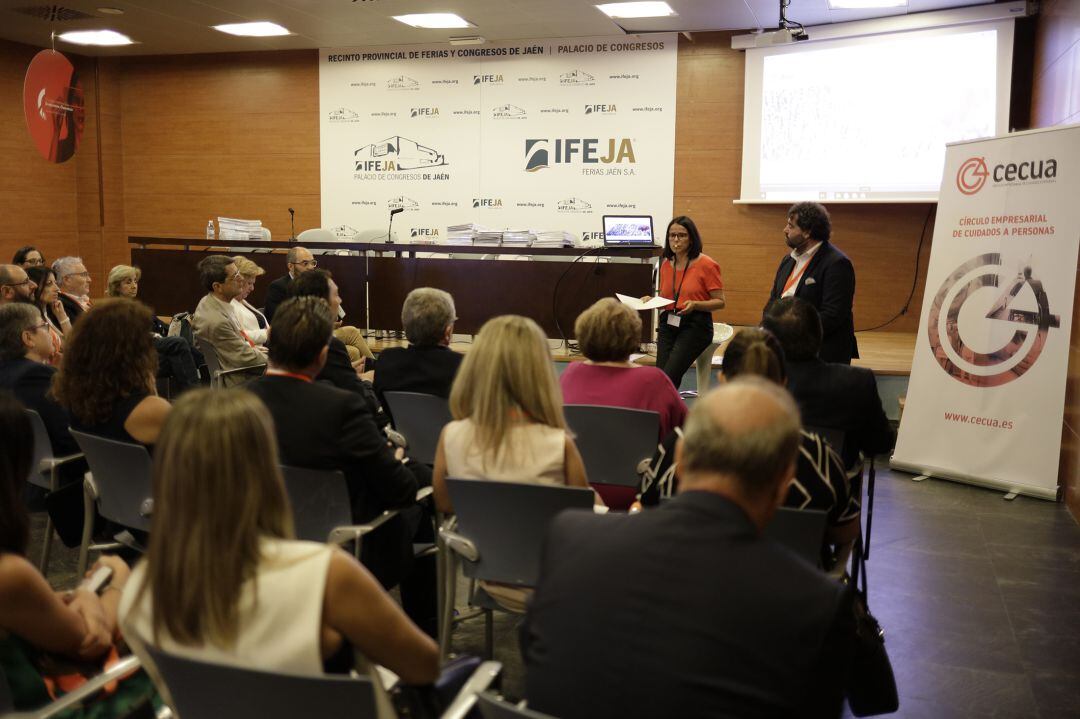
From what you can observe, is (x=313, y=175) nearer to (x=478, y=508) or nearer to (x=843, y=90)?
(x=843, y=90)

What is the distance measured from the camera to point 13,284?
16.6ft

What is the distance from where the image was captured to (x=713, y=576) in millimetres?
1312

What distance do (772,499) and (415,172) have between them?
391 inches

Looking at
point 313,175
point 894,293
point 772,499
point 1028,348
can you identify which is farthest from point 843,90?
point 772,499

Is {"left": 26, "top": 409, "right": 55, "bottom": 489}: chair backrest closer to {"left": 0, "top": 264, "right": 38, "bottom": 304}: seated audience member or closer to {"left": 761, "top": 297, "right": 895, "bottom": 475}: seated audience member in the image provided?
{"left": 0, "top": 264, "right": 38, "bottom": 304}: seated audience member

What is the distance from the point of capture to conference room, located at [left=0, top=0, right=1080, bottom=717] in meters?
1.42

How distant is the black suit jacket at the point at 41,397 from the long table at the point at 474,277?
4894mm

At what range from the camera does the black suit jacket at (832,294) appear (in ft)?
16.9

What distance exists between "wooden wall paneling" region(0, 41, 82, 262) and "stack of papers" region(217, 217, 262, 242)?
380cm

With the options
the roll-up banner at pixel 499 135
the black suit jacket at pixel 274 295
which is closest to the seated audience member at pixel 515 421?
the black suit jacket at pixel 274 295

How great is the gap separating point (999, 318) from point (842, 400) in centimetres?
276

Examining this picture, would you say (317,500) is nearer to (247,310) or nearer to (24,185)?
(247,310)

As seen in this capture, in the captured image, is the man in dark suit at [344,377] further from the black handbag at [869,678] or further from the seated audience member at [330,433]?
the black handbag at [869,678]

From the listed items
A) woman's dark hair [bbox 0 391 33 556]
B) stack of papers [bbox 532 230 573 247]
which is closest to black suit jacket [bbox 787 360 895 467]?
woman's dark hair [bbox 0 391 33 556]
